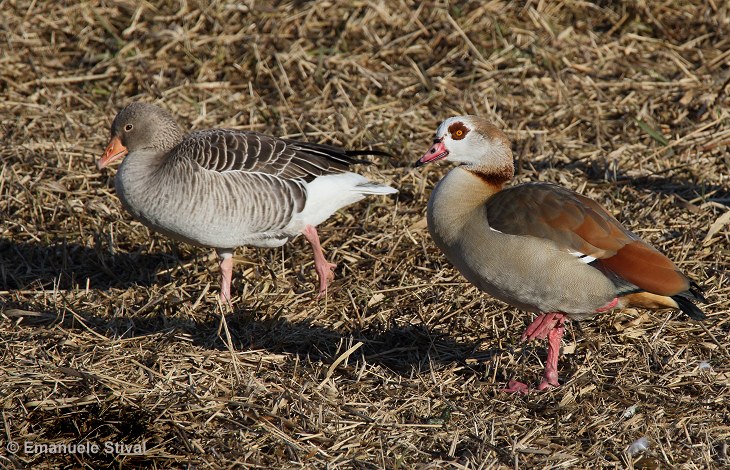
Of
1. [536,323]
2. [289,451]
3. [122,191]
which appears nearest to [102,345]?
[122,191]

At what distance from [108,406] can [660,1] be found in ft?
22.6

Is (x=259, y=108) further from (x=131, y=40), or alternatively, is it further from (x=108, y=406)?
(x=108, y=406)

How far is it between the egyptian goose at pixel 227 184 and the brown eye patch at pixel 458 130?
1.51m

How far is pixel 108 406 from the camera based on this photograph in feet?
15.6

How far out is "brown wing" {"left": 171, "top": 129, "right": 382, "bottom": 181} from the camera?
629 cm

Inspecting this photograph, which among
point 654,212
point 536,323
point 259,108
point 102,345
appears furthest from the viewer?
point 259,108

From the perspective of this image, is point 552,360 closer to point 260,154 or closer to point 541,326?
point 541,326

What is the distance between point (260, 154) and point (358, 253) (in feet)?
3.37

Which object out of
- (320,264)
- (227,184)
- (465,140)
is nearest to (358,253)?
(320,264)

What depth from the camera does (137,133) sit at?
650 centimetres

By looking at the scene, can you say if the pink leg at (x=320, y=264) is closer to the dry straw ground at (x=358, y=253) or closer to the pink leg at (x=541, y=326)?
the dry straw ground at (x=358, y=253)

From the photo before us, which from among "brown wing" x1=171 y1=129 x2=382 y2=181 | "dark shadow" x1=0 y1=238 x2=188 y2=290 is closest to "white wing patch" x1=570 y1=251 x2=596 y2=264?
"brown wing" x1=171 y1=129 x2=382 y2=181

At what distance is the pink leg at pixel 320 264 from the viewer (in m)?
6.30

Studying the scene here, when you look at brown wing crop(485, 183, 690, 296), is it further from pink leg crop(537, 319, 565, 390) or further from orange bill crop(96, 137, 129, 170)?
orange bill crop(96, 137, 129, 170)
